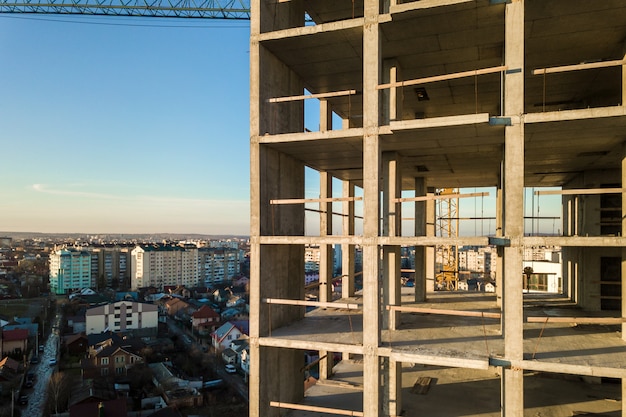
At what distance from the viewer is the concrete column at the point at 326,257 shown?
14578 millimetres

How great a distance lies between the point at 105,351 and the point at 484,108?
64524 mm

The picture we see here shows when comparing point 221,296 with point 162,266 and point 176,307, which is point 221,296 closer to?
point 176,307

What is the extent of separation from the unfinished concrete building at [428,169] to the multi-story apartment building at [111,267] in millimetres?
123603

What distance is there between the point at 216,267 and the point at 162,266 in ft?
63.9

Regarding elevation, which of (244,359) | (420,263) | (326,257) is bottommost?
(244,359)

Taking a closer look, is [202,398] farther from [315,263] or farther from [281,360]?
[315,263]

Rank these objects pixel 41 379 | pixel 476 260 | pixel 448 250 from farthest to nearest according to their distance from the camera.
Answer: pixel 476 260 → pixel 41 379 → pixel 448 250

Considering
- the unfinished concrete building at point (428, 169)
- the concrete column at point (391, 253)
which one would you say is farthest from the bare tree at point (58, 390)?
the concrete column at point (391, 253)

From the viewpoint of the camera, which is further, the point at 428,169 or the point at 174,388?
the point at 174,388

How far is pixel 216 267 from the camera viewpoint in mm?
140375

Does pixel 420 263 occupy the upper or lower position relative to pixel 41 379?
upper

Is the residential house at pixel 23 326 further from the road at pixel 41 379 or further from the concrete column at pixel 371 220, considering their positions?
the concrete column at pixel 371 220

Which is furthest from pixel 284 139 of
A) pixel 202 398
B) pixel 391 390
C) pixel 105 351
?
pixel 105 351

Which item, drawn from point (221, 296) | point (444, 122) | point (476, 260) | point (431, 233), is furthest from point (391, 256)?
point (476, 260)
